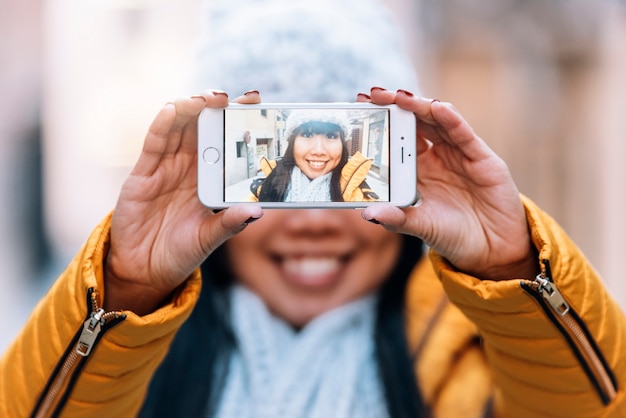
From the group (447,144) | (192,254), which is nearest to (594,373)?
(447,144)

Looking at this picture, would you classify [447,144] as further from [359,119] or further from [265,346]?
[265,346]

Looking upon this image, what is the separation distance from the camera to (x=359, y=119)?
3.73 ft

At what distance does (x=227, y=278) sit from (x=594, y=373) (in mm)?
867

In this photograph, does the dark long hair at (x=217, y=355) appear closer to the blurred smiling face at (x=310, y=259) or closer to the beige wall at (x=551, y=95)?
the blurred smiling face at (x=310, y=259)

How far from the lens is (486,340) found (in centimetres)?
125

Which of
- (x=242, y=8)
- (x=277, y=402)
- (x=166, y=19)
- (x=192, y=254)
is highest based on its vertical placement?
(x=166, y=19)

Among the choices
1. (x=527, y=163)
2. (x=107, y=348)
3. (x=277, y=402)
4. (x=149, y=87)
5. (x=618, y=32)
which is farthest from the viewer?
(x=527, y=163)

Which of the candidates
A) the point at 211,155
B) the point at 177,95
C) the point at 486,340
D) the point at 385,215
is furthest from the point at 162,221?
the point at 177,95

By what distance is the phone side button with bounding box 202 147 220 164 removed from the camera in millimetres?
1121

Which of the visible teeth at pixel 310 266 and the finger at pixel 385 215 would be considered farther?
the visible teeth at pixel 310 266

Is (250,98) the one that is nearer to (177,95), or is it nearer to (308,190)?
(308,190)

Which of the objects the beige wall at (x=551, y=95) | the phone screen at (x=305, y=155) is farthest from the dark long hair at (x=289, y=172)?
the beige wall at (x=551, y=95)

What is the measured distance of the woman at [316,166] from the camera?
1.11 meters

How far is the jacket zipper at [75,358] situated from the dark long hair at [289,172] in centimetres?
27
